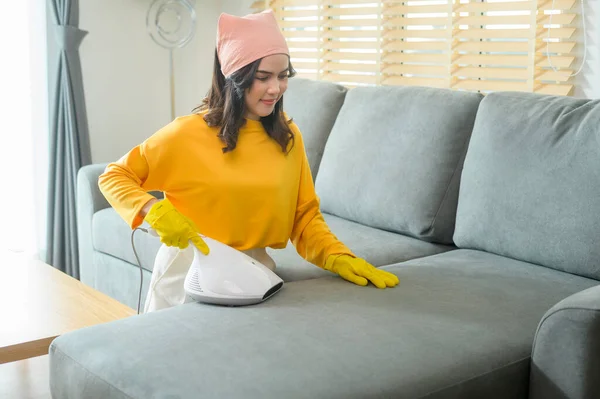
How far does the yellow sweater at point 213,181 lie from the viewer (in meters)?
2.08

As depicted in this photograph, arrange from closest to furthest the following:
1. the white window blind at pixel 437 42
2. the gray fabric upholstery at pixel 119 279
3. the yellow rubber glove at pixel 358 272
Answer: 1. the yellow rubber glove at pixel 358 272
2. the white window blind at pixel 437 42
3. the gray fabric upholstery at pixel 119 279

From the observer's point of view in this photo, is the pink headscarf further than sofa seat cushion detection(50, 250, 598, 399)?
Yes

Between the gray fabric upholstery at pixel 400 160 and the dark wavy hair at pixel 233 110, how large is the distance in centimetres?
68

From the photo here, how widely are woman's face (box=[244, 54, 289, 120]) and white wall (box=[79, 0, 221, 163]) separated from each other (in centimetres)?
233

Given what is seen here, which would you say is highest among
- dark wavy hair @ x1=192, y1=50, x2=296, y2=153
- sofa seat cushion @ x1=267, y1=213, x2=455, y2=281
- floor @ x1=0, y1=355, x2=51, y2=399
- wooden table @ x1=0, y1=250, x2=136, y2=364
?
dark wavy hair @ x1=192, y1=50, x2=296, y2=153

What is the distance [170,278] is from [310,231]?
0.41 m

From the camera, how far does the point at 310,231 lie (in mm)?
2232

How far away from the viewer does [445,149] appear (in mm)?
2721

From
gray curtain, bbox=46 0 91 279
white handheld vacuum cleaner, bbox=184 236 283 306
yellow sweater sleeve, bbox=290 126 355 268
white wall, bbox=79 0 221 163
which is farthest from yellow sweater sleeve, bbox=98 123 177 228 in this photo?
white wall, bbox=79 0 221 163

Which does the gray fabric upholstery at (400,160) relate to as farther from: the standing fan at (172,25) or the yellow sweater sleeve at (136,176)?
the standing fan at (172,25)

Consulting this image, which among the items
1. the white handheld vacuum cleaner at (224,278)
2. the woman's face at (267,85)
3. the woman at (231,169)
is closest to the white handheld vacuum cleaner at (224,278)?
the white handheld vacuum cleaner at (224,278)

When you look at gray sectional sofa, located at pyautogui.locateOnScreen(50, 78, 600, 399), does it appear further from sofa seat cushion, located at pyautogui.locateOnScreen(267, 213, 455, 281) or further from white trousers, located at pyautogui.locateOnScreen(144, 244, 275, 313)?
white trousers, located at pyautogui.locateOnScreen(144, 244, 275, 313)

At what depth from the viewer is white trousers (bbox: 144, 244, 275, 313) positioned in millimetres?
2121

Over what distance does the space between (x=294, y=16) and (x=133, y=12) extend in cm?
91
